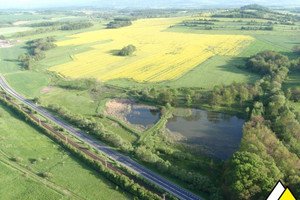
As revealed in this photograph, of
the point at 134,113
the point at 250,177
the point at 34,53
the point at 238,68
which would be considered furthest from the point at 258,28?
the point at 250,177

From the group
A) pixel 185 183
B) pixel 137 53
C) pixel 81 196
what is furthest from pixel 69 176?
pixel 137 53

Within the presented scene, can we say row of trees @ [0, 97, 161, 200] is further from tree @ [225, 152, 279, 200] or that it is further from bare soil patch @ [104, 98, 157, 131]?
bare soil patch @ [104, 98, 157, 131]

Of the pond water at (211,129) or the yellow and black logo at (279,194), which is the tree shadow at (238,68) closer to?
the pond water at (211,129)

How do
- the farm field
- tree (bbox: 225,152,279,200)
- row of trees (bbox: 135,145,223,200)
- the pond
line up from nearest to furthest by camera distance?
tree (bbox: 225,152,279,200)
row of trees (bbox: 135,145,223,200)
the pond
the farm field

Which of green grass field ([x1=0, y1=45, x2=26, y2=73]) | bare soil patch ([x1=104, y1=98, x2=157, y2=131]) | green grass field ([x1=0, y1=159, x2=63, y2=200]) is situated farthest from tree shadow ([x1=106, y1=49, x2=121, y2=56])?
green grass field ([x1=0, y1=159, x2=63, y2=200])

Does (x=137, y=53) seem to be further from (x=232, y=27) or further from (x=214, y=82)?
(x=232, y=27)

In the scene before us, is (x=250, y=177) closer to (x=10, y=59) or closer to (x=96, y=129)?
(x=96, y=129)

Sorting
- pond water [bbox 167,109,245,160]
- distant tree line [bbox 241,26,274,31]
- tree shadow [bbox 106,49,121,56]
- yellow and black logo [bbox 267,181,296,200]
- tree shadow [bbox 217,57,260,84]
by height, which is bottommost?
pond water [bbox 167,109,245,160]
